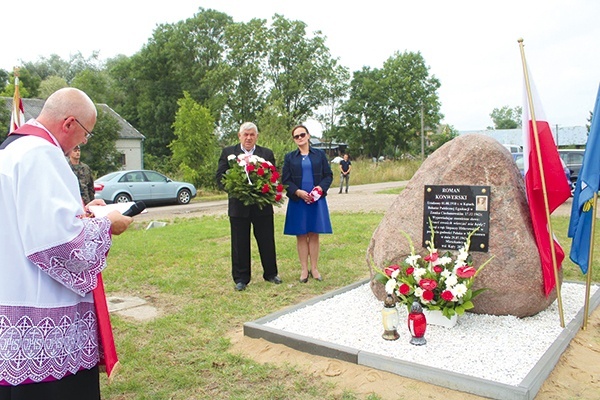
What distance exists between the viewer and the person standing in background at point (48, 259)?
7.08 feet

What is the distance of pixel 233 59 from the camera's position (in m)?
47.5

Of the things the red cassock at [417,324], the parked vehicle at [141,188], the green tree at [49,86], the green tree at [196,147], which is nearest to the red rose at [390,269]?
the red cassock at [417,324]

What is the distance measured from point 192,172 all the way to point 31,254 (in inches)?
920

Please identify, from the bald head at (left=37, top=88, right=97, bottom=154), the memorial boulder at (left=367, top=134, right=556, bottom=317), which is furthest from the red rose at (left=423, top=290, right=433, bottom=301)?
the bald head at (left=37, top=88, right=97, bottom=154)

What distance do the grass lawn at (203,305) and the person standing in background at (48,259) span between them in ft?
5.01

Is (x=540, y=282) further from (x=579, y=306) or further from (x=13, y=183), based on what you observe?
(x=13, y=183)

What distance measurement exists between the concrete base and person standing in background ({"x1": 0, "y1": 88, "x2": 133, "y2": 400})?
2.23 m

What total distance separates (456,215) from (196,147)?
21.8 meters

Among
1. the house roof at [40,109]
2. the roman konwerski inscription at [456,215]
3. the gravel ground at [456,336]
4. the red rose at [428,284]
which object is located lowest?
the gravel ground at [456,336]

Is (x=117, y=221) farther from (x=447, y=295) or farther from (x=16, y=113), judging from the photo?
(x=16, y=113)

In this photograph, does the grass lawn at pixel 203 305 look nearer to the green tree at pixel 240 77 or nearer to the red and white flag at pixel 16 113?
the red and white flag at pixel 16 113

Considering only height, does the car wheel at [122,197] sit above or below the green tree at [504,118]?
below

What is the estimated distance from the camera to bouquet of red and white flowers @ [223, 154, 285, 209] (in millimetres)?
6152

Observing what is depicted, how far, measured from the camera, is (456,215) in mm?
5129
